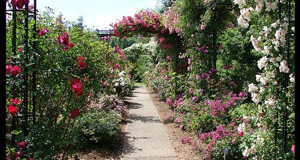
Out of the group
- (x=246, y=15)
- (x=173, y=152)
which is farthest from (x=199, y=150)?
(x=246, y=15)

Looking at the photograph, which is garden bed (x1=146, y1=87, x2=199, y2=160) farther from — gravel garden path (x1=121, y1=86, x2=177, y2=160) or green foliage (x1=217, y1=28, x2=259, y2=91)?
green foliage (x1=217, y1=28, x2=259, y2=91)

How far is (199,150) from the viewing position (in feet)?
13.8

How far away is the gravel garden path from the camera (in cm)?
426

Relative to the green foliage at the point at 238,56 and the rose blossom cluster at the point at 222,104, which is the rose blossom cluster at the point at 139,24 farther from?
the rose blossom cluster at the point at 222,104

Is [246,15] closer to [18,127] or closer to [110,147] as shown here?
[18,127]

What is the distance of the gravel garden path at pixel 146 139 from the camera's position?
426 cm

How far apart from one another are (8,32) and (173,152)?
9.97 feet

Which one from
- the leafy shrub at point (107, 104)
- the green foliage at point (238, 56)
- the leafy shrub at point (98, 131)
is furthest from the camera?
the green foliage at point (238, 56)

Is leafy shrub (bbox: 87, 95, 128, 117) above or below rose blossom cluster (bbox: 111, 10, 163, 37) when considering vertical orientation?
below

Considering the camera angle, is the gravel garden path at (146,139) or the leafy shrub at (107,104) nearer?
the gravel garden path at (146,139)

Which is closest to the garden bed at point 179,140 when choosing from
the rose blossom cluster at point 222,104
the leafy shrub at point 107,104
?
the rose blossom cluster at point 222,104

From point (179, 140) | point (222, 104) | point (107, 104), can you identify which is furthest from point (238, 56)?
point (107, 104)

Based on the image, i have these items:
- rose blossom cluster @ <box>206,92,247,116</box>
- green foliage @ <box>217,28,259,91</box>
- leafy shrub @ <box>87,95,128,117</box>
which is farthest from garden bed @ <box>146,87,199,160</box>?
green foliage @ <box>217,28,259,91</box>

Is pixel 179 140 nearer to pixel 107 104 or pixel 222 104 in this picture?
pixel 222 104
